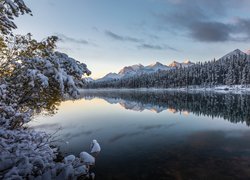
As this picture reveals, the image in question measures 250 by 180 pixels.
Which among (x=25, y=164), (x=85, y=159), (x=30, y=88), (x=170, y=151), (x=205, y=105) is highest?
(x=30, y=88)

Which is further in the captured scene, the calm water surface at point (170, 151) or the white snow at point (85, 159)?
the white snow at point (85, 159)

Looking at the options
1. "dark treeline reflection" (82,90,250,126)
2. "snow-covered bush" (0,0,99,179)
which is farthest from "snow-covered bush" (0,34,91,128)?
"dark treeline reflection" (82,90,250,126)

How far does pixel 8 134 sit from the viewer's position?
8.50 metres

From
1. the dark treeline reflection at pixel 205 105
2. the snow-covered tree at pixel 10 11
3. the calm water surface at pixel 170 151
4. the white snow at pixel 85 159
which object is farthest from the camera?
the dark treeline reflection at pixel 205 105

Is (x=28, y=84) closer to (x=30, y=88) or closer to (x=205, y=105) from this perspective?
(x=30, y=88)

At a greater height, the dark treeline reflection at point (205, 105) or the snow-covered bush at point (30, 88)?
the snow-covered bush at point (30, 88)

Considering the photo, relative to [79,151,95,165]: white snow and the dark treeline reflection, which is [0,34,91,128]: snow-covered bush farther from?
the dark treeline reflection

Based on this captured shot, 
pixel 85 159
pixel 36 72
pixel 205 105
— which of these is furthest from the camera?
pixel 205 105

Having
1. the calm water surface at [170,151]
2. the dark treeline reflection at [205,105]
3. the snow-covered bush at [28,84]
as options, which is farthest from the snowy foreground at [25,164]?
the dark treeline reflection at [205,105]

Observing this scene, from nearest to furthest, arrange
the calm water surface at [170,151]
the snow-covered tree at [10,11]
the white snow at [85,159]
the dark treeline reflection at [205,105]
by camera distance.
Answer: the snow-covered tree at [10,11] < the calm water surface at [170,151] < the white snow at [85,159] < the dark treeline reflection at [205,105]

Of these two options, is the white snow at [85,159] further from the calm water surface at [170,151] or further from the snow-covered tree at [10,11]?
the snow-covered tree at [10,11]

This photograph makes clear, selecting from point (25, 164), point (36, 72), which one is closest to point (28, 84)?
point (36, 72)

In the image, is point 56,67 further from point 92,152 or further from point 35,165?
point 92,152

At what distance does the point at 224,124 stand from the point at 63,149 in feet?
59.5
